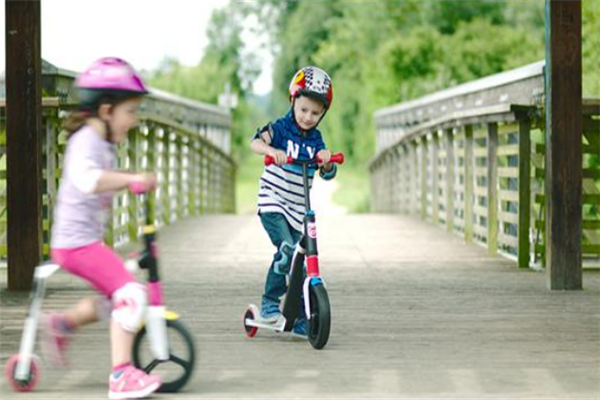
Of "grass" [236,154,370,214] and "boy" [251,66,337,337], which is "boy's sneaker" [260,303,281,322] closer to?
"boy" [251,66,337,337]

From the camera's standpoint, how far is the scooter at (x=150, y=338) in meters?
5.77

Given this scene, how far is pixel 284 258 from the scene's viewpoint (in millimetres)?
7320

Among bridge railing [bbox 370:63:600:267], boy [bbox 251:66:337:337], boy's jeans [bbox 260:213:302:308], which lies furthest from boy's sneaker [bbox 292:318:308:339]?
bridge railing [bbox 370:63:600:267]

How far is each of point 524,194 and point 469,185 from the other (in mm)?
2629

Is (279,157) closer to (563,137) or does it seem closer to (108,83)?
(108,83)

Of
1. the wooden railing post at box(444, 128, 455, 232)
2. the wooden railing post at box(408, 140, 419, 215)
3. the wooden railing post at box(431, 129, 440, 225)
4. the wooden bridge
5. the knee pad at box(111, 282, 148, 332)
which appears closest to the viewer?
the knee pad at box(111, 282, 148, 332)

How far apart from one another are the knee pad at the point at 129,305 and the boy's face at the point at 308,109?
178cm

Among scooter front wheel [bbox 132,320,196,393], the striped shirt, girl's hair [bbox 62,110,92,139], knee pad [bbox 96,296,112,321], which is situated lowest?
scooter front wheel [bbox 132,320,196,393]

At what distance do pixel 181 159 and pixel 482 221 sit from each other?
5360 mm

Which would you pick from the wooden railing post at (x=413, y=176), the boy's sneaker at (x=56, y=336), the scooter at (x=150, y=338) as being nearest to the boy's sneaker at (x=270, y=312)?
the scooter at (x=150, y=338)

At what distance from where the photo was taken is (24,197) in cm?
927

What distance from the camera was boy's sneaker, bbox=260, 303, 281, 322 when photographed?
7414 mm

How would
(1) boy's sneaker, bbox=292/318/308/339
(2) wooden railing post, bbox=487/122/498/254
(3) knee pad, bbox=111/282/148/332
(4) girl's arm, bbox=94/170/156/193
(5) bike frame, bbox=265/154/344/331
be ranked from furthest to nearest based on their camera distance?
(2) wooden railing post, bbox=487/122/498/254, (1) boy's sneaker, bbox=292/318/308/339, (5) bike frame, bbox=265/154/344/331, (3) knee pad, bbox=111/282/148/332, (4) girl's arm, bbox=94/170/156/193

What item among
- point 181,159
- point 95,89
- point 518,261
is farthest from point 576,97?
point 181,159
